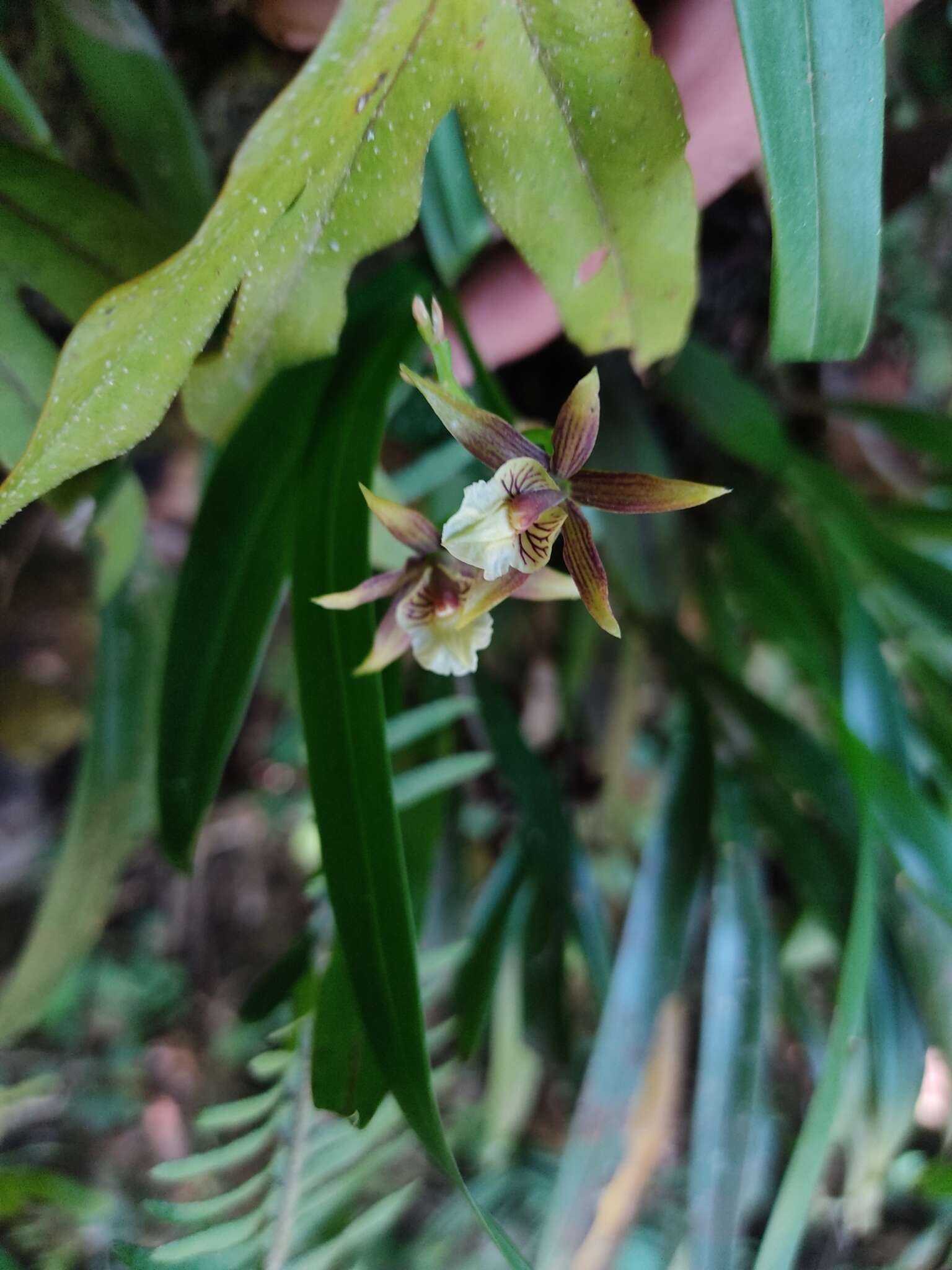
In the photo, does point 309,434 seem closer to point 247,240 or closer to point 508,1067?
point 247,240

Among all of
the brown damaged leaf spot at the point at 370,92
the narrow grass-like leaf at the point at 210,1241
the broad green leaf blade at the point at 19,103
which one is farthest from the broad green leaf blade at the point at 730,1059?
the broad green leaf blade at the point at 19,103

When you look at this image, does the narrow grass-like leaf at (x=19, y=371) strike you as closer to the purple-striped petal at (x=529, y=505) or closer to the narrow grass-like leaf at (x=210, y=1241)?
the purple-striped petal at (x=529, y=505)

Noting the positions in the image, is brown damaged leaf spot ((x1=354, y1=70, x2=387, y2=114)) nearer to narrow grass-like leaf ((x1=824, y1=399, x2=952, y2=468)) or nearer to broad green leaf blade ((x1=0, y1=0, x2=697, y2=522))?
broad green leaf blade ((x1=0, y1=0, x2=697, y2=522))

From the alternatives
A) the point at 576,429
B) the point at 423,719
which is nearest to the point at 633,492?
the point at 576,429

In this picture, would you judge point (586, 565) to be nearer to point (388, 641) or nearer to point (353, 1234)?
point (388, 641)

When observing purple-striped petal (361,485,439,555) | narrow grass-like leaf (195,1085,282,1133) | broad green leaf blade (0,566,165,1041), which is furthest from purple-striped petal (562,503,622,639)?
broad green leaf blade (0,566,165,1041)
